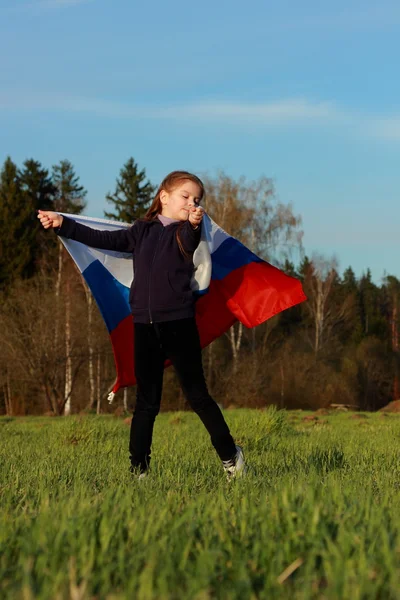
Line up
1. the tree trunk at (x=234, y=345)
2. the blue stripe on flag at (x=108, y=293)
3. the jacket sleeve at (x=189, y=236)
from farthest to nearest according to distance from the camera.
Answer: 1. the tree trunk at (x=234, y=345)
2. the blue stripe on flag at (x=108, y=293)
3. the jacket sleeve at (x=189, y=236)

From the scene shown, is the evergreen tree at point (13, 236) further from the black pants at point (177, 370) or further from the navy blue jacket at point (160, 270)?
the black pants at point (177, 370)

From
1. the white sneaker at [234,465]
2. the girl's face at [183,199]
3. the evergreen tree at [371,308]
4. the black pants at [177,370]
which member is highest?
the evergreen tree at [371,308]

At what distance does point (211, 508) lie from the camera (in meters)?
3.07

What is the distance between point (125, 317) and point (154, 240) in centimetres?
138

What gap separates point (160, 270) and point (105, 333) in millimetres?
33540

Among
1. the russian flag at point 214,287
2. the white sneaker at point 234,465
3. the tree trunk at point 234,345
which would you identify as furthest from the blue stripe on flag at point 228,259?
the tree trunk at point 234,345

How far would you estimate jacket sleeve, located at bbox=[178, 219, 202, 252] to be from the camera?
5438 mm

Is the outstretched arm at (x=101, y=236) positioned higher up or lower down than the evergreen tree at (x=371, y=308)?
lower down

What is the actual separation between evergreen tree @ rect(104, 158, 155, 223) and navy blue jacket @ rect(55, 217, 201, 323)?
48.0m

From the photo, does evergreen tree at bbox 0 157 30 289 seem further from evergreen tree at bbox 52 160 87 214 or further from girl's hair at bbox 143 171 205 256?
girl's hair at bbox 143 171 205 256

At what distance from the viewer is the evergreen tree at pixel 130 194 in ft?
177

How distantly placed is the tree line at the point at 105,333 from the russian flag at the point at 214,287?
99.1 ft

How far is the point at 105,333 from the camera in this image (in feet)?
127

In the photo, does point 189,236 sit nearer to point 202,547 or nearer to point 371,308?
point 202,547
